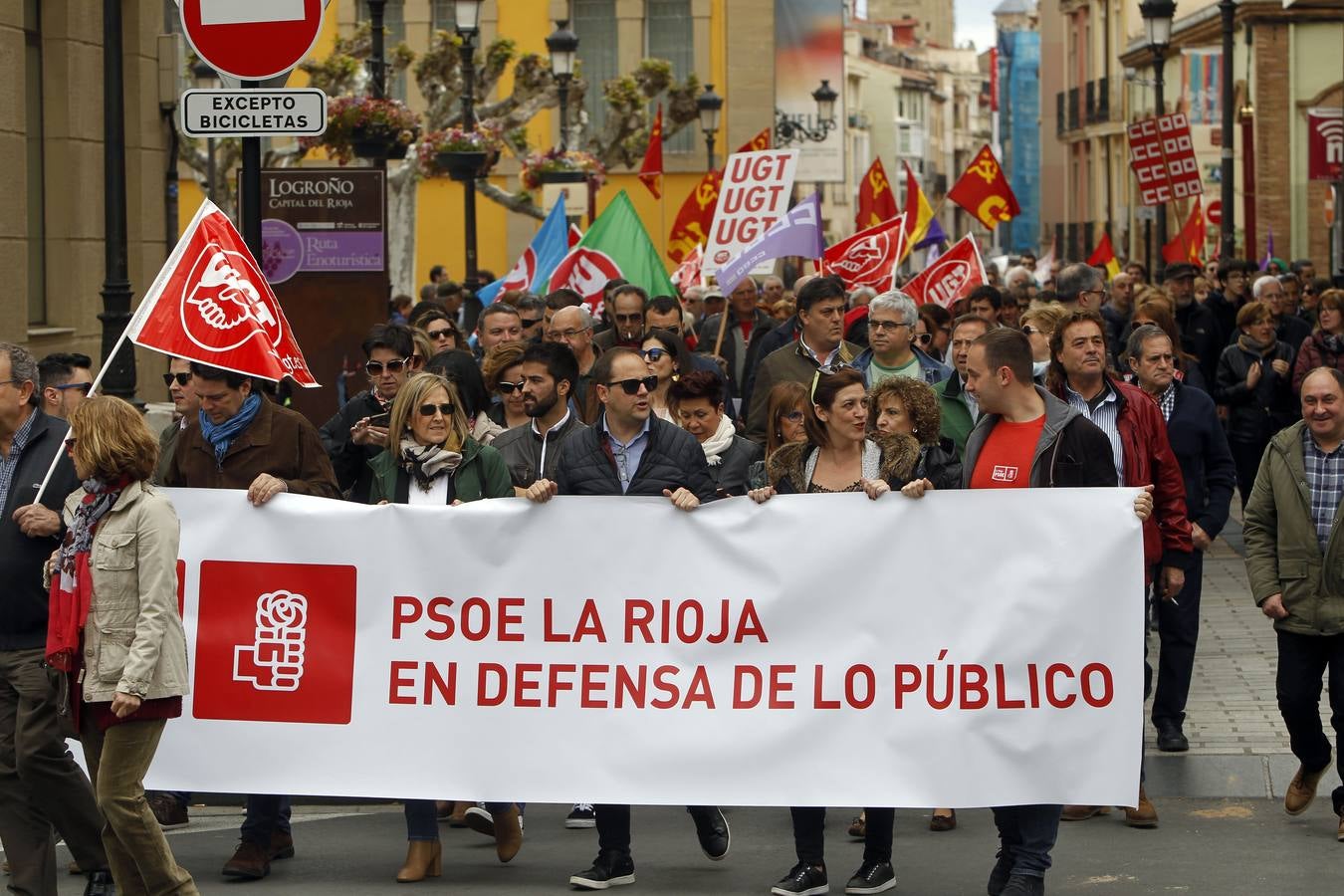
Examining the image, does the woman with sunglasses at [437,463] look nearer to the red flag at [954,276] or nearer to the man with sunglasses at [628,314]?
the man with sunglasses at [628,314]

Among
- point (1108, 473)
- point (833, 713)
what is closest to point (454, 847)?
point (833, 713)

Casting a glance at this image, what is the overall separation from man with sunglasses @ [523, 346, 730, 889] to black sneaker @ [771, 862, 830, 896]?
561mm

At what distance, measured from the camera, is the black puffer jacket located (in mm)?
8055

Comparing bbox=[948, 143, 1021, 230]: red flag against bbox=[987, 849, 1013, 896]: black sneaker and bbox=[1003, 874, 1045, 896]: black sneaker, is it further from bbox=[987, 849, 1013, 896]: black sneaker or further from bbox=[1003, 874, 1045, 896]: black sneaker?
bbox=[1003, 874, 1045, 896]: black sneaker

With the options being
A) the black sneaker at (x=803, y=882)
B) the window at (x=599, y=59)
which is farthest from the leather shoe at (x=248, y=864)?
the window at (x=599, y=59)

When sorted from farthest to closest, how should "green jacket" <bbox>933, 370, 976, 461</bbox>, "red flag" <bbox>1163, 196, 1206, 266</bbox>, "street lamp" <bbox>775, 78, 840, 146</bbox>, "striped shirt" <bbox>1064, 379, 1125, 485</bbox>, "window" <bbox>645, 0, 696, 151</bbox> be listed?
"street lamp" <bbox>775, 78, 840, 146</bbox>, "window" <bbox>645, 0, 696, 151</bbox>, "red flag" <bbox>1163, 196, 1206, 266</bbox>, "green jacket" <bbox>933, 370, 976, 461</bbox>, "striped shirt" <bbox>1064, 379, 1125, 485</bbox>

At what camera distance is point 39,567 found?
7.36 m

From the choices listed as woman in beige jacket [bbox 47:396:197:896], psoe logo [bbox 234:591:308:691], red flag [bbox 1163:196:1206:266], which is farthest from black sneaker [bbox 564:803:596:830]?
red flag [bbox 1163:196:1206:266]

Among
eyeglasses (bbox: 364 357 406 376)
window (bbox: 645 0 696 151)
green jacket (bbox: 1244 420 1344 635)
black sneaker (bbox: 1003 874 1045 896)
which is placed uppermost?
window (bbox: 645 0 696 151)

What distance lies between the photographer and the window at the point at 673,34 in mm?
47844

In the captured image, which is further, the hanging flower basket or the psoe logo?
the hanging flower basket

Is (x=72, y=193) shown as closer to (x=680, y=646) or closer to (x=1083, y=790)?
(x=680, y=646)

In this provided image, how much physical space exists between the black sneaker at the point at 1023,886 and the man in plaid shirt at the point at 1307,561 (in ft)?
5.59

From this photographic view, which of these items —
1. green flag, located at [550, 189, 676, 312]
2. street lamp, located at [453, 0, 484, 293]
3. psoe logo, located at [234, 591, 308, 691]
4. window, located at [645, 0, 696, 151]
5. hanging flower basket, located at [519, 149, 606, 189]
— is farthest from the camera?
window, located at [645, 0, 696, 151]
